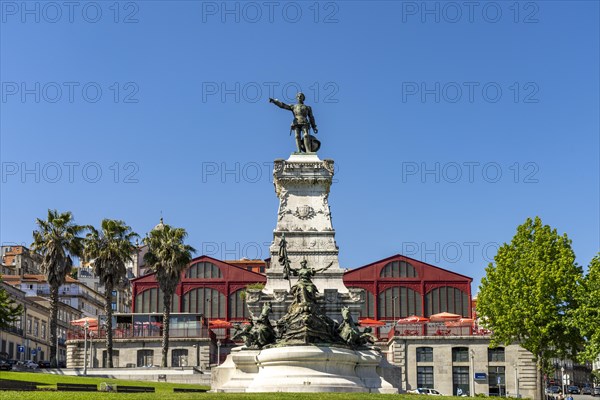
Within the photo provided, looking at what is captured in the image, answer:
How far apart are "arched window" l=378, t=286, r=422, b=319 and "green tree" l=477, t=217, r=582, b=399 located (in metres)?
34.4

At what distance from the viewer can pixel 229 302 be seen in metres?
103

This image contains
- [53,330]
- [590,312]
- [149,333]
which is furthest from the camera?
[149,333]

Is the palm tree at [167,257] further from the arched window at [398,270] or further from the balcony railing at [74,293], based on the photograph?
the balcony railing at [74,293]

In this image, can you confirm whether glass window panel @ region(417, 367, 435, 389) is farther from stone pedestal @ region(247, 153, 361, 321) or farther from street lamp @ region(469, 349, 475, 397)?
stone pedestal @ region(247, 153, 361, 321)

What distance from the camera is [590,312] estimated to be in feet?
190

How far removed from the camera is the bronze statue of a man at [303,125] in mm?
65688

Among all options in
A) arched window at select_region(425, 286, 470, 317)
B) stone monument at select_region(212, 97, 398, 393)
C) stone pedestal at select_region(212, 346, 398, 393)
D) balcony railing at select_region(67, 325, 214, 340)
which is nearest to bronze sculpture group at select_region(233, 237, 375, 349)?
stone monument at select_region(212, 97, 398, 393)

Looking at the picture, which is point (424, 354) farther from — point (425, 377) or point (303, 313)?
point (303, 313)

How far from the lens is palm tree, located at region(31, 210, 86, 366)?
254ft

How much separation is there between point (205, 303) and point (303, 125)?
42.3m

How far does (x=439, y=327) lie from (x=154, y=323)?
1073 inches

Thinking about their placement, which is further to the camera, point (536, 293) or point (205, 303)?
point (205, 303)

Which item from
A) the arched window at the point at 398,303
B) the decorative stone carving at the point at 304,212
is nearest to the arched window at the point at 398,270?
the arched window at the point at 398,303

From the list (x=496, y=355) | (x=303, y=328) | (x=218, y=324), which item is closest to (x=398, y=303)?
(x=218, y=324)
